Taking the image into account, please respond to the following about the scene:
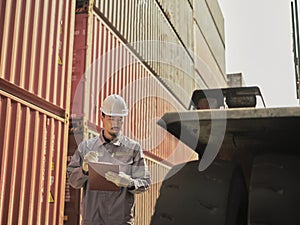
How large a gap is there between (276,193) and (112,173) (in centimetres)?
185

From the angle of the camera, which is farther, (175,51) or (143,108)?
(175,51)

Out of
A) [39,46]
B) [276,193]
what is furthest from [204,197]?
[39,46]

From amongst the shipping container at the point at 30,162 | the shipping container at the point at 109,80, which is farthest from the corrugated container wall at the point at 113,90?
the shipping container at the point at 30,162

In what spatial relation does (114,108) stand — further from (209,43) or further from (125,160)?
(209,43)

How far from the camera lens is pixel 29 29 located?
5.11 metres

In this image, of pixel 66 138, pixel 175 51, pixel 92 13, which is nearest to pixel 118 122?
pixel 66 138

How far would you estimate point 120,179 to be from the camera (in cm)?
353

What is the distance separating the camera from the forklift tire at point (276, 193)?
182 centimetres

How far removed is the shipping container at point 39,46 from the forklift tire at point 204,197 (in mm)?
2971

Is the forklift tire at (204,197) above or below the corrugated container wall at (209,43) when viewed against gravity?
below

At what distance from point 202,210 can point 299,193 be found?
0.50 metres

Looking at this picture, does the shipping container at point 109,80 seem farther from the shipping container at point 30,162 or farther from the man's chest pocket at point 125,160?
the man's chest pocket at point 125,160

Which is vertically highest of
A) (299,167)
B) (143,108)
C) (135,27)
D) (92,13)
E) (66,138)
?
(135,27)

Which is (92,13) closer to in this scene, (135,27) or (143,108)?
(135,27)
